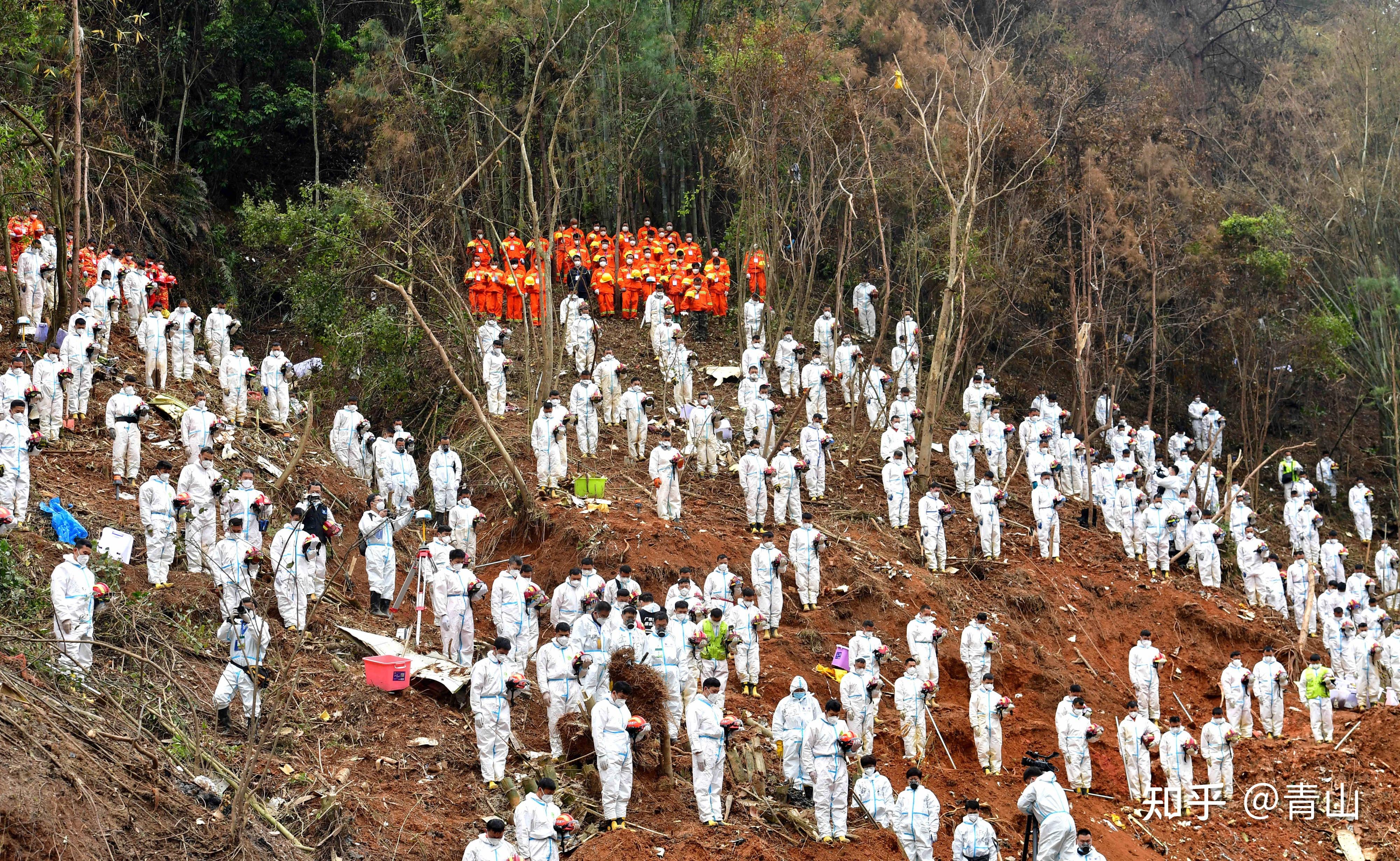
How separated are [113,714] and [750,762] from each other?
631 cm

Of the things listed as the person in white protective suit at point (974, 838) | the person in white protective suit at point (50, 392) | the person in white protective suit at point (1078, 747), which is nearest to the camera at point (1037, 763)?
the person in white protective suit at point (974, 838)

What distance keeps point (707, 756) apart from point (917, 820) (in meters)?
2.28

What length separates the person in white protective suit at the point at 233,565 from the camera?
48.6 ft

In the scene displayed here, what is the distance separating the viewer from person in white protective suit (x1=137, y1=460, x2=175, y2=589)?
15375 mm

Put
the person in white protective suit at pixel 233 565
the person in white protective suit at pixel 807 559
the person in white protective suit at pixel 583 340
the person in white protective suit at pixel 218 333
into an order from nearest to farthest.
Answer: the person in white protective suit at pixel 233 565, the person in white protective suit at pixel 807 559, the person in white protective suit at pixel 218 333, the person in white protective suit at pixel 583 340

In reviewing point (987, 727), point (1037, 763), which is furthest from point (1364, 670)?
point (1037, 763)

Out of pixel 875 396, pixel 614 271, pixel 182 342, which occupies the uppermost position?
pixel 614 271

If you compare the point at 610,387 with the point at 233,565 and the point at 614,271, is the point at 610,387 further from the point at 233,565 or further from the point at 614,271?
the point at 233,565

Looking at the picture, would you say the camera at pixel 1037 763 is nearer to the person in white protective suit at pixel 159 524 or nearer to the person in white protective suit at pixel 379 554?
the person in white protective suit at pixel 379 554

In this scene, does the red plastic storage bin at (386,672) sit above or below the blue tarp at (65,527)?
below

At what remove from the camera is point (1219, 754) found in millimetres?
16297

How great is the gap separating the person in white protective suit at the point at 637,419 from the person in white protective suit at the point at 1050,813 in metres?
10.1

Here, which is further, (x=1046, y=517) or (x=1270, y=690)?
(x=1046, y=517)

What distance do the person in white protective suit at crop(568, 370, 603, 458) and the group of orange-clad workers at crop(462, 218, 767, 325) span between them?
5460 millimetres
